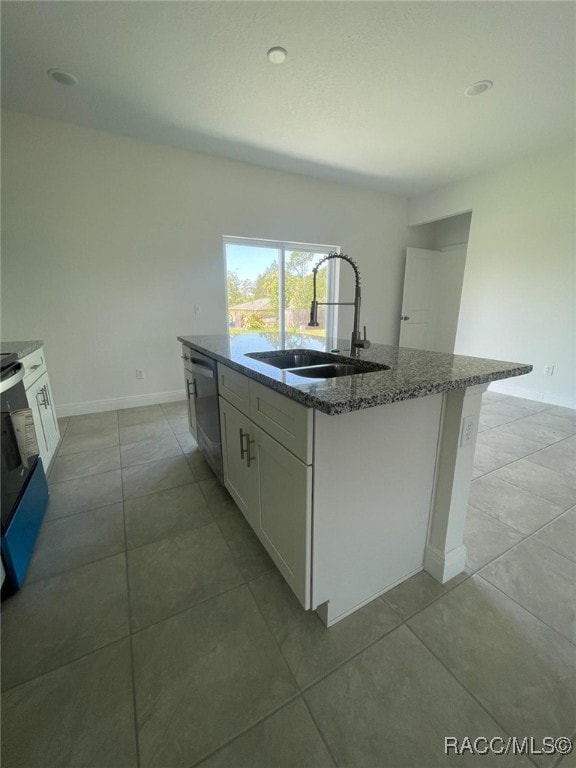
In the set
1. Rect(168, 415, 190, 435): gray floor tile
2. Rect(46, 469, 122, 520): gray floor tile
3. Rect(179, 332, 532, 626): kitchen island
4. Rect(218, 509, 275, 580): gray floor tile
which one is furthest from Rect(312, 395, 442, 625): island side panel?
Rect(168, 415, 190, 435): gray floor tile

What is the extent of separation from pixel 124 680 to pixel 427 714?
92 cm

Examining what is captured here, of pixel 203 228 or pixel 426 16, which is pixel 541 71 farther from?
pixel 203 228

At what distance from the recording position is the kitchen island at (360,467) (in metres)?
0.91

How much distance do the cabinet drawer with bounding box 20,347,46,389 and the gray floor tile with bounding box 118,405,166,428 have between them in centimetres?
94

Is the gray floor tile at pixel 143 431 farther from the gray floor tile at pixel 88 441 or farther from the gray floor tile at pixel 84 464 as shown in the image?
the gray floor tile at pixel 84 464

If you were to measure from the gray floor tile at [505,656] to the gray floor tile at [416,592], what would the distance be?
0.03m

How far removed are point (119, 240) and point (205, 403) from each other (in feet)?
A: 7.66

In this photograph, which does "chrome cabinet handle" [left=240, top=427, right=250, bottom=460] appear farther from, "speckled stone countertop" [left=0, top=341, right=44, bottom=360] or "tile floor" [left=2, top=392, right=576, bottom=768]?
"speckled stone countertop" [left=0, top=341, right=44, bottom=360]

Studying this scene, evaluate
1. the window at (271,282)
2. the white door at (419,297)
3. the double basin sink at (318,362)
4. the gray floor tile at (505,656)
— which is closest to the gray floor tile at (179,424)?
the window at (271,282)

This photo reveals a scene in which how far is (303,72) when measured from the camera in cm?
208

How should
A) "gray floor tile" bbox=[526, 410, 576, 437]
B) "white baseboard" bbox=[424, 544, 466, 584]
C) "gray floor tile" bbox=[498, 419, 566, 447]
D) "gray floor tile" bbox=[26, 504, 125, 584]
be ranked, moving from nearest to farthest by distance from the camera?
"white baseboard" bbox=[424, 544, 466, 584] < "gray floor tile" bbox=[26, 504, 125, 584] < "gray floor tile" bbox=[498, 419, 566, 447] < "gray floor tile" bbox=[526, 410, 576, 437]

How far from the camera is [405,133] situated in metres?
2.89

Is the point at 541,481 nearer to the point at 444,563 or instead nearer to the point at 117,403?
the point at 444,563

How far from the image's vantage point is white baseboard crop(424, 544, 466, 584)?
1265 millimetres
